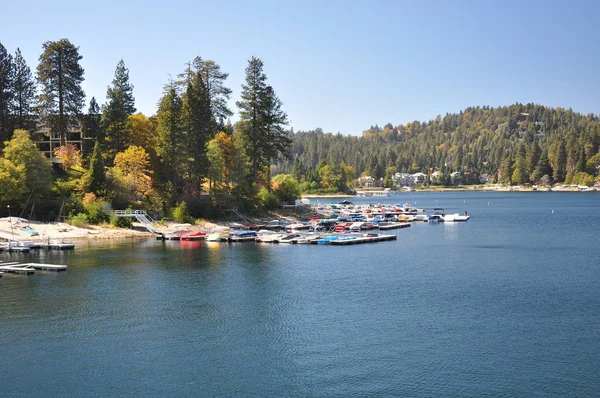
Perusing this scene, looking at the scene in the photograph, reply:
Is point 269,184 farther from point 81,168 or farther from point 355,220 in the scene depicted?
point 81,168

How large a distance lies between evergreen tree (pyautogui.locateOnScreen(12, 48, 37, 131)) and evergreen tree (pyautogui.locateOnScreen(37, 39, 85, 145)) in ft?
9.45

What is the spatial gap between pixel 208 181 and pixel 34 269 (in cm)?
5069

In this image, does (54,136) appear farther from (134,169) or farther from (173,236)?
(173,236)

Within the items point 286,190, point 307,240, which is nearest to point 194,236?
point 307,240

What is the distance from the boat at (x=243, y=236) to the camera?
8081cm

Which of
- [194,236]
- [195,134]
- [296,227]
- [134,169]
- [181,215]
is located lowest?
[194,236]

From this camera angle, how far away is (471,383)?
2727 cm


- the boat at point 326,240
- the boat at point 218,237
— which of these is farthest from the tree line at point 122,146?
the boat at point 326,240

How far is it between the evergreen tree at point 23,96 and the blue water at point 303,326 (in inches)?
1420

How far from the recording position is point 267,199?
10550cm

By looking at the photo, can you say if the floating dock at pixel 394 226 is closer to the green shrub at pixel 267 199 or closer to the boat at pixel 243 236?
the green shrub at pixel 267 199

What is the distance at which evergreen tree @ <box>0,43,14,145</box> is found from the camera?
89906mm

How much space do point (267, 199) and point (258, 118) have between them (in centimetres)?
1491

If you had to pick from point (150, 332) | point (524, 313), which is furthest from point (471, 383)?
point (150, 332)
